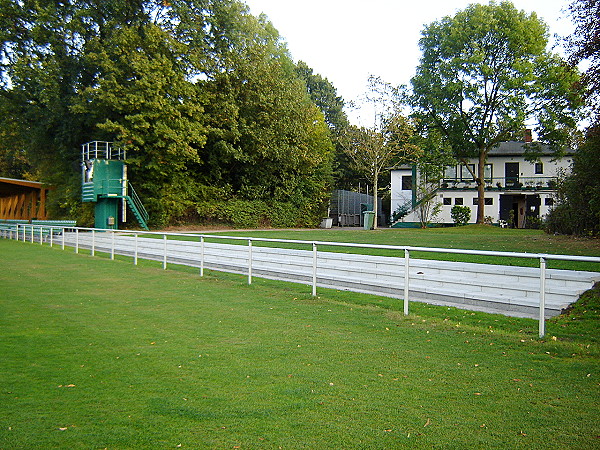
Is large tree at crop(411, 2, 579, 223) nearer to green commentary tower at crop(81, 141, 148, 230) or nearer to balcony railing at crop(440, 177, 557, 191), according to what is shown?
balcony railing at crop(440, 177, 557, 191)

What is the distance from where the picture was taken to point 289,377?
16.6 ft

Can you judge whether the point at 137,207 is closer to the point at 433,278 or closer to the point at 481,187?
the point at 481,187

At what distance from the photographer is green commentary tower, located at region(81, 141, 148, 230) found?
107 feet

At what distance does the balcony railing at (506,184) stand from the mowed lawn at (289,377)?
40465mm

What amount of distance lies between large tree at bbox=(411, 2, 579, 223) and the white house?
12.9 feet

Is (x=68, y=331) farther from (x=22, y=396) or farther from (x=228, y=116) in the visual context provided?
(x=228, y=116)

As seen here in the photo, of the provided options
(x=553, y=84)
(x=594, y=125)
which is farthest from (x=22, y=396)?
(x=553, y=84)

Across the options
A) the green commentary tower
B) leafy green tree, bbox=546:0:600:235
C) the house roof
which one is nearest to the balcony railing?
the house roof

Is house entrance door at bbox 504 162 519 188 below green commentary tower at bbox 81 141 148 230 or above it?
above

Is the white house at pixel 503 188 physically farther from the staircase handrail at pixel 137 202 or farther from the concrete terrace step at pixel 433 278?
the concrete terrace step at pixel 433 278

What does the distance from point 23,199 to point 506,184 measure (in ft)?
149

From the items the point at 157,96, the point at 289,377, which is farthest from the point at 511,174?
the point at 289,377

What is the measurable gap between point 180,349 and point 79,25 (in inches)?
1354

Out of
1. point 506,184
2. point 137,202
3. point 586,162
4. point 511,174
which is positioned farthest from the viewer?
point 511,174
